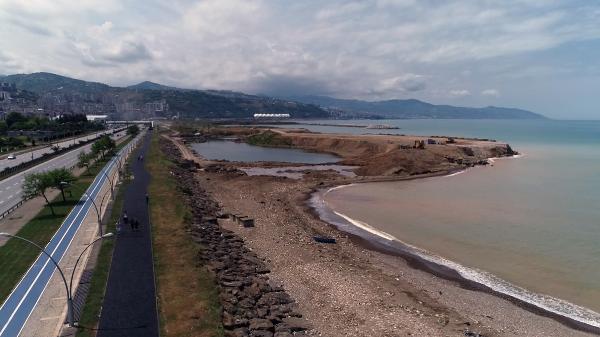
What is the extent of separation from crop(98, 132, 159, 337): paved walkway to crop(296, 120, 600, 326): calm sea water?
21937mm

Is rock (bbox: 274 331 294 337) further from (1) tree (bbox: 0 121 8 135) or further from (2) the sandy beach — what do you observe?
(1) tree (bbox: 0 121 8 135)

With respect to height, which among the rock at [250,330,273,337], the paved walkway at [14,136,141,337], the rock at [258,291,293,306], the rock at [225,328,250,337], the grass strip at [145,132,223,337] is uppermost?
the grass strip at [145,132,223,337]

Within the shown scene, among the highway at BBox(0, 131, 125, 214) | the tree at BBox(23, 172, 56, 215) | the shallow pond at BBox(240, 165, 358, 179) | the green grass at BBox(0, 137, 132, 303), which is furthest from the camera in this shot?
the shallow pond at BBox(240, 165, 358, 179)

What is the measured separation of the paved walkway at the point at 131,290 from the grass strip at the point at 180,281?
51 cm

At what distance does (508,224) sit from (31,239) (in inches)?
1735

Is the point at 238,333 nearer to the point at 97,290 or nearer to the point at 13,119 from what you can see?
the point at 97,290

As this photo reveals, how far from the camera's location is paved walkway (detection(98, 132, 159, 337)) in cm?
1905

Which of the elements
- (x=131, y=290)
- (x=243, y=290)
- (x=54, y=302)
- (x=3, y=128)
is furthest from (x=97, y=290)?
(x=3, y=128)

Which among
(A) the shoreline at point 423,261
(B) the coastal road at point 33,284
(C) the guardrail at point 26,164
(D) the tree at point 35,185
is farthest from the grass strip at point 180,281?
(C) the guardrail at point 26,164

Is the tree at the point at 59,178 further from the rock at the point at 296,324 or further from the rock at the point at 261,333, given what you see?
the rock at the point at 261,333

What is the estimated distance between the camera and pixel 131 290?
2269 centimetres

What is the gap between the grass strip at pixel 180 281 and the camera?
19719mm

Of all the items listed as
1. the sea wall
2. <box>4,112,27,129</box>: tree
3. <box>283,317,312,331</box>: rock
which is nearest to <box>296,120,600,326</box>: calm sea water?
<box>283,317,312,331</box>: rock

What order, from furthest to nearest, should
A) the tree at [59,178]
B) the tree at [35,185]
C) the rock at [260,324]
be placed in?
the tree at [59,178], the tree at [35,185], the rock at [260,324]
